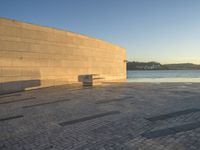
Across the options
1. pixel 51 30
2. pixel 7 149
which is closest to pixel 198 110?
pixel 7 149

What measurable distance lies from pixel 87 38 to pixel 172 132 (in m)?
17.0

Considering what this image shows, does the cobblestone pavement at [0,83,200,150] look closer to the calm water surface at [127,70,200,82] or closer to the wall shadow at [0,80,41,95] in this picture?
the wall shadow at [0,80,41,95]

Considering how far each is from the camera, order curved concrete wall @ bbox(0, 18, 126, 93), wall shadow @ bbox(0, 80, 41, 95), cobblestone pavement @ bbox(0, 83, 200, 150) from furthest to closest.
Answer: curved concrete wall @ bbox(0, 18, 126, 93), wall shadow @ bbox(0, 80, 41, 95), cobblestone pavement @ bbox(0, 83, 200, 150)

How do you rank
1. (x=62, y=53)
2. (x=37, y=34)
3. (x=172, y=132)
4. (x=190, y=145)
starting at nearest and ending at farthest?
(x=190, y=145), (x=172, y=132), (x=37, y=34), (x=62, y=53)

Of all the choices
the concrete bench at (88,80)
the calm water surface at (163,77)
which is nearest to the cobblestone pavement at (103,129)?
the concrete bench at (88,80)

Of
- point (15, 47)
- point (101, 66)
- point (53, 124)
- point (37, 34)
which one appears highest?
point (37, 34)

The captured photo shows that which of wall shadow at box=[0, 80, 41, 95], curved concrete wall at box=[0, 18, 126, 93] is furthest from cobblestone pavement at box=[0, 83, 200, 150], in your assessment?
curved concrete wall at box=[0, 18, 126, 93]

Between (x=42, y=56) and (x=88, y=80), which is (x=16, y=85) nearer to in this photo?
(x=42, y=56)

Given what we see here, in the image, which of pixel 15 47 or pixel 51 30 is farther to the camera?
pixel 51 30

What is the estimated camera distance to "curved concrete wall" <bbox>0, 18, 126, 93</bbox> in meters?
13.5

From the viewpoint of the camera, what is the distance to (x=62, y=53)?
17.8 m

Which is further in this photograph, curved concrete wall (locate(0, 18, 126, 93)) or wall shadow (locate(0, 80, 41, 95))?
curved concrete wall (locate(0, 18, 126, 93))

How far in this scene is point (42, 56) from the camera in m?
15.9

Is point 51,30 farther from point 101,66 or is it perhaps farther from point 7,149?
point 7,149
